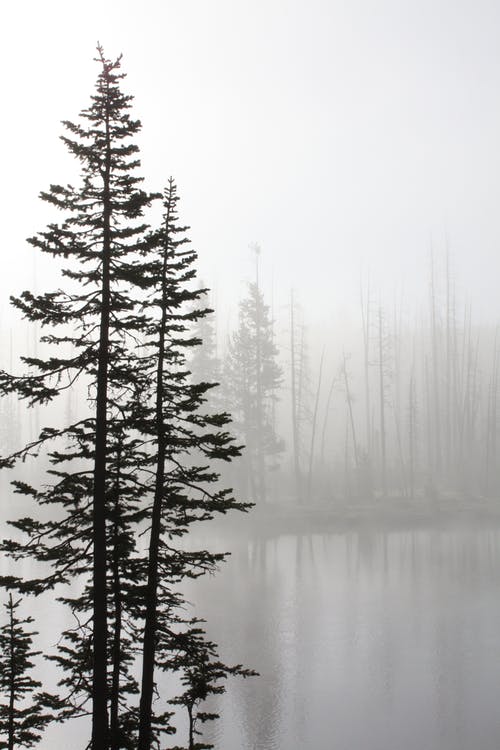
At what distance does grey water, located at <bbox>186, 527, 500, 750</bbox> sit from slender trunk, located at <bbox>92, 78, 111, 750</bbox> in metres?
7.95

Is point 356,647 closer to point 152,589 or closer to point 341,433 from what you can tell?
point 152,589

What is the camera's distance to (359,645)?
22.9m

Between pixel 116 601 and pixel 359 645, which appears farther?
pixel 359 645

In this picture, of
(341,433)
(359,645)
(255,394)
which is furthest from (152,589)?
(341,433)

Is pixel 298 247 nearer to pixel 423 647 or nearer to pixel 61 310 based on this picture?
pixel 423 647

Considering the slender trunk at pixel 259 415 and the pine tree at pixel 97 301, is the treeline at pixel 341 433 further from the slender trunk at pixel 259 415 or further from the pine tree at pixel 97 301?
the pine tree at pixel 97 301

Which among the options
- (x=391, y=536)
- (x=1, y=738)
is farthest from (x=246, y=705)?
(x=391, y=536)

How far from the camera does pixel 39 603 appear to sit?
2791 cm

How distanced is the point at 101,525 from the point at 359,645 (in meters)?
16.3

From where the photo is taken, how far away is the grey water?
55.2ft

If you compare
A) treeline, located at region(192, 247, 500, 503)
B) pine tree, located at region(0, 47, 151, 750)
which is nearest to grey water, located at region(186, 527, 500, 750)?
pine tree, located at region(0, 47, 151, 750)

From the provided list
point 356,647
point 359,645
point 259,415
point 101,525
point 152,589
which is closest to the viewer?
point 101,525

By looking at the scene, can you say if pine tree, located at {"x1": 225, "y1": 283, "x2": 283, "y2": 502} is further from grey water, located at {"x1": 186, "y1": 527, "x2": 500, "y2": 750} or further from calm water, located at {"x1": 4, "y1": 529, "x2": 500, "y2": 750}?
calm water, located at {"x1": 4, "y1": 529, "x2": 500, "y2": 750}

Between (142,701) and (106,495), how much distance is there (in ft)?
10.9
